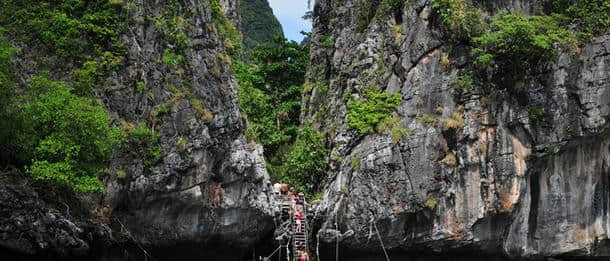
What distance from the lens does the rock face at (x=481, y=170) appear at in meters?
19.0

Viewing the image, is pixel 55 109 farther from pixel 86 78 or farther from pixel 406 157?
pixel 406 157

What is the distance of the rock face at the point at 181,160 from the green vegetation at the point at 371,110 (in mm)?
3490

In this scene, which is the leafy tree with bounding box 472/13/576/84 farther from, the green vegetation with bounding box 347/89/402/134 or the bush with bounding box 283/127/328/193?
the bush with bounding box 283/127/328/193

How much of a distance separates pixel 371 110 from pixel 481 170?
4.10 metres

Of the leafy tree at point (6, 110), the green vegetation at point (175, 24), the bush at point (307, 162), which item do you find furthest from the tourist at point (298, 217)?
the leafy tree at point (6, 110)

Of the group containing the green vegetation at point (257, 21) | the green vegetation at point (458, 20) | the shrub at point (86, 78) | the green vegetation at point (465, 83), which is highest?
the green vegetation at point (257, 21)

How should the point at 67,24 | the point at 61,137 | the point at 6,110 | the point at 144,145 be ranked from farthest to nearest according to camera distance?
the point at 67,24, the point at 144,145, the point at 61,137, the point at 6,110

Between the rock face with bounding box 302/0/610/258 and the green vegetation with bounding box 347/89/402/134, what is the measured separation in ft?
1.05

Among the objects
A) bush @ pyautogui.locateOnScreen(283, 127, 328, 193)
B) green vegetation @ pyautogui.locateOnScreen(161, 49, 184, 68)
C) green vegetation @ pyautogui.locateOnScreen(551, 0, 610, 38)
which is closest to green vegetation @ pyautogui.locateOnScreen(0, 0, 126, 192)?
green vegetation @ pyautogui.locateOnScreen(161, 49, 184, 68)

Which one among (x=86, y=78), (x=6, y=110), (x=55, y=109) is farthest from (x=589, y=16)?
(x=6, y=110)

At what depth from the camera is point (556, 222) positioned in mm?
19719

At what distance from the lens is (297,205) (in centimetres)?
2025

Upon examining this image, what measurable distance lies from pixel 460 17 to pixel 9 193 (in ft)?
47.3

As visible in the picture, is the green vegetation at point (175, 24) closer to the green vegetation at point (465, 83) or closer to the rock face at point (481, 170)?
the rock face at point (481, 170)
